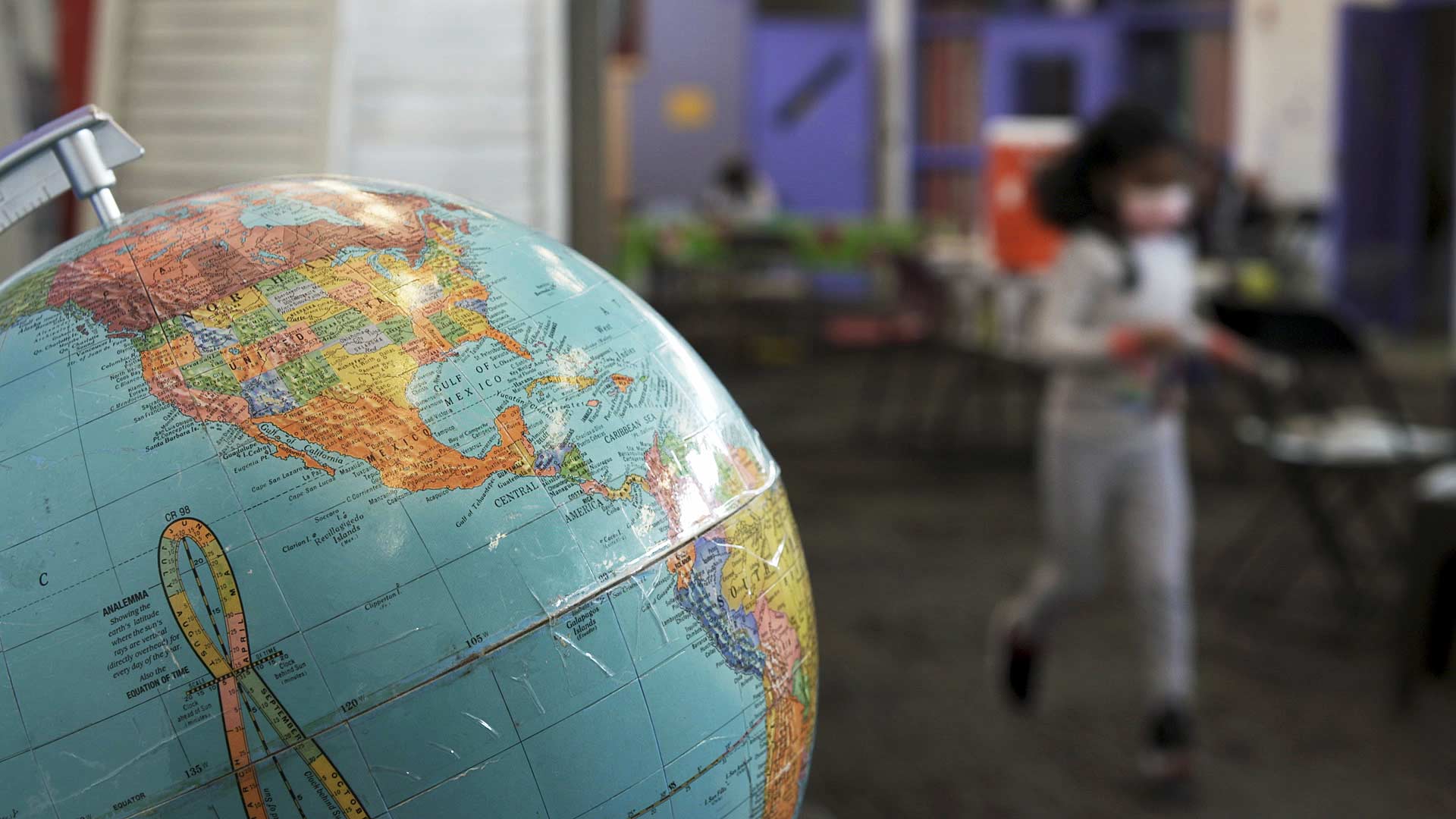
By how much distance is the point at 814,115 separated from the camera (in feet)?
44.0

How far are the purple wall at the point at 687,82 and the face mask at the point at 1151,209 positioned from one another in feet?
36.4

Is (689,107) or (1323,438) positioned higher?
(689,107)

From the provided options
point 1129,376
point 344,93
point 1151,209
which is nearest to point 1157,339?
point 1129,376

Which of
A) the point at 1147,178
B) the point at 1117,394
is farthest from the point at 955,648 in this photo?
the point at 1147,178

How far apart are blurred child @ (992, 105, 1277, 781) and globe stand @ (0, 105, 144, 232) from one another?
2.35 metres

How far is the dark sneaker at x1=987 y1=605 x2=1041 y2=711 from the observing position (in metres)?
3.33

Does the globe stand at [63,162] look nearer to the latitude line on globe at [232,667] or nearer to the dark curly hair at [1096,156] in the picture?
the latitude line on globe at [232,667]

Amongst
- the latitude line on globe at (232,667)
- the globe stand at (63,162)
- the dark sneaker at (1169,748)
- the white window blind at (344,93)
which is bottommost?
the dark sneaker at (1169,748)

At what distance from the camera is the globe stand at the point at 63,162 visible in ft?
2.64

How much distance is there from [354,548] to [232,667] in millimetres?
80

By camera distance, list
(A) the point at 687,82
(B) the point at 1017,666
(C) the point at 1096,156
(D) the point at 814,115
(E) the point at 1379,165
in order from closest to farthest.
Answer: (C) the point at 1096,156 → (B) the point at 1017,666 → (E) the point at 1379,165 → (D) the point at 814,115 → (A) the point at 687,82

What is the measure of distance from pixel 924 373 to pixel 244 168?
6.30m

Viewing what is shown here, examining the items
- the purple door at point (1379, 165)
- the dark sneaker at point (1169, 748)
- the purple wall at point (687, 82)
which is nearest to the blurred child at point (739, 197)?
the purple wall at point (687, 82)

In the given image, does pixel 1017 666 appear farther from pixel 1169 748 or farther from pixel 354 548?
pixel 354 548
